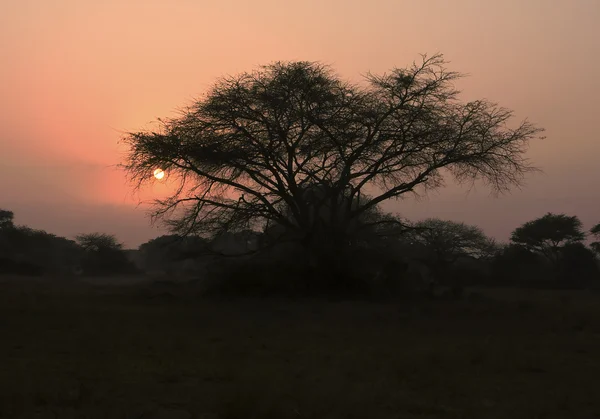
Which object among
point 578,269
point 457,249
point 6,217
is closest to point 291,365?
point 578,269

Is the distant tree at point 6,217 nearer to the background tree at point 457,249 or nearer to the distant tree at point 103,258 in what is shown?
the distant tree at point 103,258

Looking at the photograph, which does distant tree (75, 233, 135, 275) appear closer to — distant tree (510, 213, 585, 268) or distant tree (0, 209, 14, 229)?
distant tree (0, 209, 14, 229)

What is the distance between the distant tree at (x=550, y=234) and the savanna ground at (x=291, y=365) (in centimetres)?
2936

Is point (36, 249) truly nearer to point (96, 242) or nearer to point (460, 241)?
point (96, 242)

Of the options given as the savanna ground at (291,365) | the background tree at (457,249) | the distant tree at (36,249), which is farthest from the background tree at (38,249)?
the savanna ground at (291,365)

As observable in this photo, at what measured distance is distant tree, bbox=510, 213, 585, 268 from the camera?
4219 centimetres

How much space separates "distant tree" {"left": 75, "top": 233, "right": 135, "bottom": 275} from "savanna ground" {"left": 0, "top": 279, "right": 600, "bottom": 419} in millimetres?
31385

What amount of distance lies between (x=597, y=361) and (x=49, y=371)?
7537 mm

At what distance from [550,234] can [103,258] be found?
32693 mm

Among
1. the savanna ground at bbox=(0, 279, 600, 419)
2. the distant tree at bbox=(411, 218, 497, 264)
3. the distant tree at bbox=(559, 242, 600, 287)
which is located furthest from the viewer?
the distant tree at bbox=(411, 218, 497, 264)

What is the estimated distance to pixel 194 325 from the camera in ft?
40.1

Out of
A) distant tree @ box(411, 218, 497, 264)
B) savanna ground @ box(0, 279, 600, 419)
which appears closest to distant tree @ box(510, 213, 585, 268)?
distant tree @ box(411, 218, 497, 264)

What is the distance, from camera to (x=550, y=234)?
139ft

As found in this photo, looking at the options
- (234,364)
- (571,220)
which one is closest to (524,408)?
(234,364)
